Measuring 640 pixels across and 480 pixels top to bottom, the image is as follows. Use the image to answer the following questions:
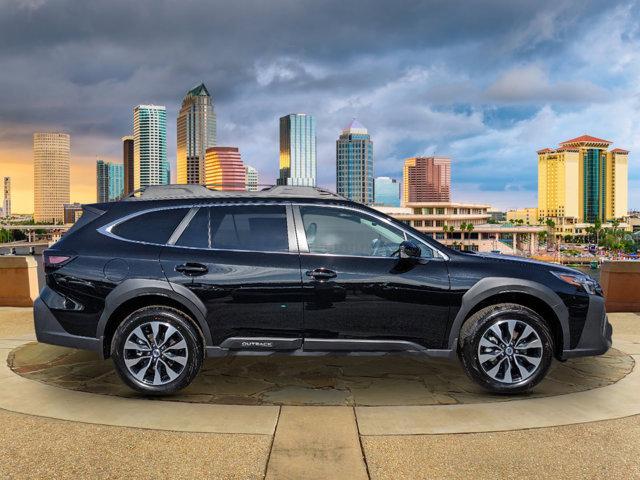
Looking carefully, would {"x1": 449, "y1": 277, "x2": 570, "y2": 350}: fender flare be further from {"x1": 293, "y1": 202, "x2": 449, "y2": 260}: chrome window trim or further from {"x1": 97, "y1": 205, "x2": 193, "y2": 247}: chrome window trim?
{"x1": 97, "y1": 205, "x2": 193, "y2": 247}: chrome window trim

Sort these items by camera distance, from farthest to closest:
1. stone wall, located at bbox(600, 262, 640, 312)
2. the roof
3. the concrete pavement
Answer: stone wall, located at bbox(600, 262, 640, 312) → the roof → the concrete pavement

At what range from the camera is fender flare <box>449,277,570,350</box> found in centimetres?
475

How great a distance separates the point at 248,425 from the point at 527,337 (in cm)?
236

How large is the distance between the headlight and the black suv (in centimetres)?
2

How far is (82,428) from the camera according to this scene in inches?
159

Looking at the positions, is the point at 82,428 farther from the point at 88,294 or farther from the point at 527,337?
the point at 527,337

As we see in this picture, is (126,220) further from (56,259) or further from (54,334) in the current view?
(54,334)

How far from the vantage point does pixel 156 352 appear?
15.3ft

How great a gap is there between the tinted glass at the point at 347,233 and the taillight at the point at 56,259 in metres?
2.04

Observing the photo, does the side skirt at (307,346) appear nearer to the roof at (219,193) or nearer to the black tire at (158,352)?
the black tire at (158,352)

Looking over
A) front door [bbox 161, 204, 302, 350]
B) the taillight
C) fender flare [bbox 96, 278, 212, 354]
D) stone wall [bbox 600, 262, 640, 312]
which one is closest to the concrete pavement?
front door [bbox 161, 204, 302, 350]

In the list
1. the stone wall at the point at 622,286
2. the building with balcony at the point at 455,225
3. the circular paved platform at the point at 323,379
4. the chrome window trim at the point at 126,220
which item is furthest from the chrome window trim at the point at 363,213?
the building with balcony at the point at 455,225

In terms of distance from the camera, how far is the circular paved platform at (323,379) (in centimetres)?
471

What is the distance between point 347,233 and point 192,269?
4.39 ft
